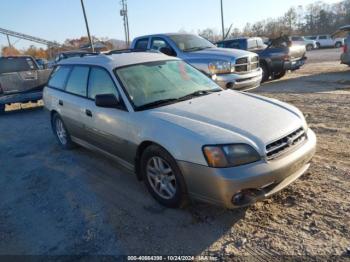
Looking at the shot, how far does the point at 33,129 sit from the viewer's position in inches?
320

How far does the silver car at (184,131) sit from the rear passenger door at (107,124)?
0.04 feet

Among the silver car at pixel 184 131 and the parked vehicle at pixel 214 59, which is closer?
the silver car at pixel 184 131

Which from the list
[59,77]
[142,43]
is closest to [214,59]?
[142,43]

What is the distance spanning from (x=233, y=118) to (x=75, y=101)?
269cm

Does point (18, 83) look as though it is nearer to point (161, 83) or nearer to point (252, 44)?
point (161, 83)

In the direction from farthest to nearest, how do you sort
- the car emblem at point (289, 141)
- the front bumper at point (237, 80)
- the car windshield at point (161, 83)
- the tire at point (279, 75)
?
the tire at point (279, 75), the front bumper at point (237, 80), the car windshield at point (161, 83), the car emblem at point (289, 141)

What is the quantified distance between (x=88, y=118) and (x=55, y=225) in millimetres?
1681

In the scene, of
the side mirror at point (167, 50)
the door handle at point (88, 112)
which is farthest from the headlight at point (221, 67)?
the door handle at point (88, 112)

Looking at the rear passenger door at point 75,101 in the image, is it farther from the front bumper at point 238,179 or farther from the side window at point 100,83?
the front bumper at point 238,179

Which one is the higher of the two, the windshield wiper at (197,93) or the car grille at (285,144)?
the windshield wiper at (197,93)

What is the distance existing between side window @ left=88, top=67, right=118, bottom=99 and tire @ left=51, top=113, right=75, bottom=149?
136 cm

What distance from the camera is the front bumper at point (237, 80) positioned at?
841cm

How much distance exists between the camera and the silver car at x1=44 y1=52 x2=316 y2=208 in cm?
301

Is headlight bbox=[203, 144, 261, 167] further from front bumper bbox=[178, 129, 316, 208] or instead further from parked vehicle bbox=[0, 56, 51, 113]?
parked vehicle bbox=[0, 56, 51, 113]
